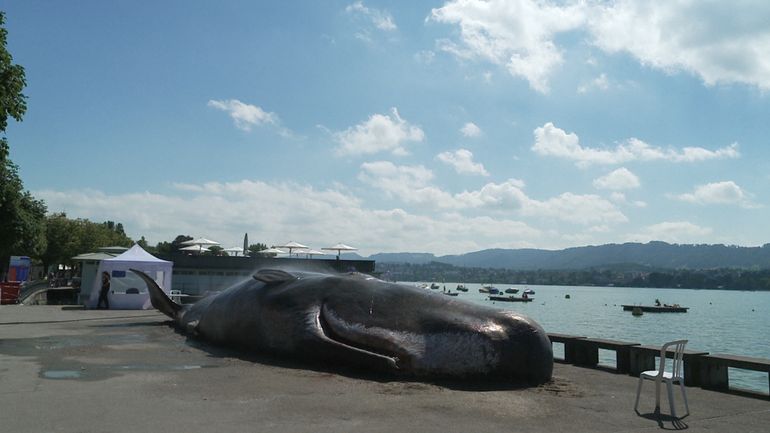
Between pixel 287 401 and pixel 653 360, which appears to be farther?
pixel 653 360

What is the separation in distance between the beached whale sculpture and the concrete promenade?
42 centimetres

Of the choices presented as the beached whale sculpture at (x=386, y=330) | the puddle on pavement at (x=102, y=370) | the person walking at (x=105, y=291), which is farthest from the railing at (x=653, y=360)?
the person walking at (x=105, y=291)

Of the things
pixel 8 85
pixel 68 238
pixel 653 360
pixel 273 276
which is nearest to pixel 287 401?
pixel 273 276

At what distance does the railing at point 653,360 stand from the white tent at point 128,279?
21.6m

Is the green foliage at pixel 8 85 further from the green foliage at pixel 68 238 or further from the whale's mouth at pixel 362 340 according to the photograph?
the green foliage at pixel 68 238

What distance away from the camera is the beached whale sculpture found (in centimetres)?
1075

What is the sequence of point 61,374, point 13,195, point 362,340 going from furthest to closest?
point 13,195 < point 362,340 < point 61,374

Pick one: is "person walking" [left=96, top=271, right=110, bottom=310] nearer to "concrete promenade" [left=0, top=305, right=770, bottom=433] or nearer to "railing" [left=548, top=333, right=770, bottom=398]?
"concrete promenade" [left=0, top=305, right=770, bottom=433]

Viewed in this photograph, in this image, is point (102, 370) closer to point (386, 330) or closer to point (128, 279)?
point (386, 330)

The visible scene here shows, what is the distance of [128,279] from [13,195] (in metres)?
12.3

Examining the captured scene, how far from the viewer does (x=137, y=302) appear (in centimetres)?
3006

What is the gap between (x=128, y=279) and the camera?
30.5m

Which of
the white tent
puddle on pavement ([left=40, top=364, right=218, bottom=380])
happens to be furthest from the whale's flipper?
the white tent

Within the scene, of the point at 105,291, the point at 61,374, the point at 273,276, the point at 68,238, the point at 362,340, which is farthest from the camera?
the point at 68,238
